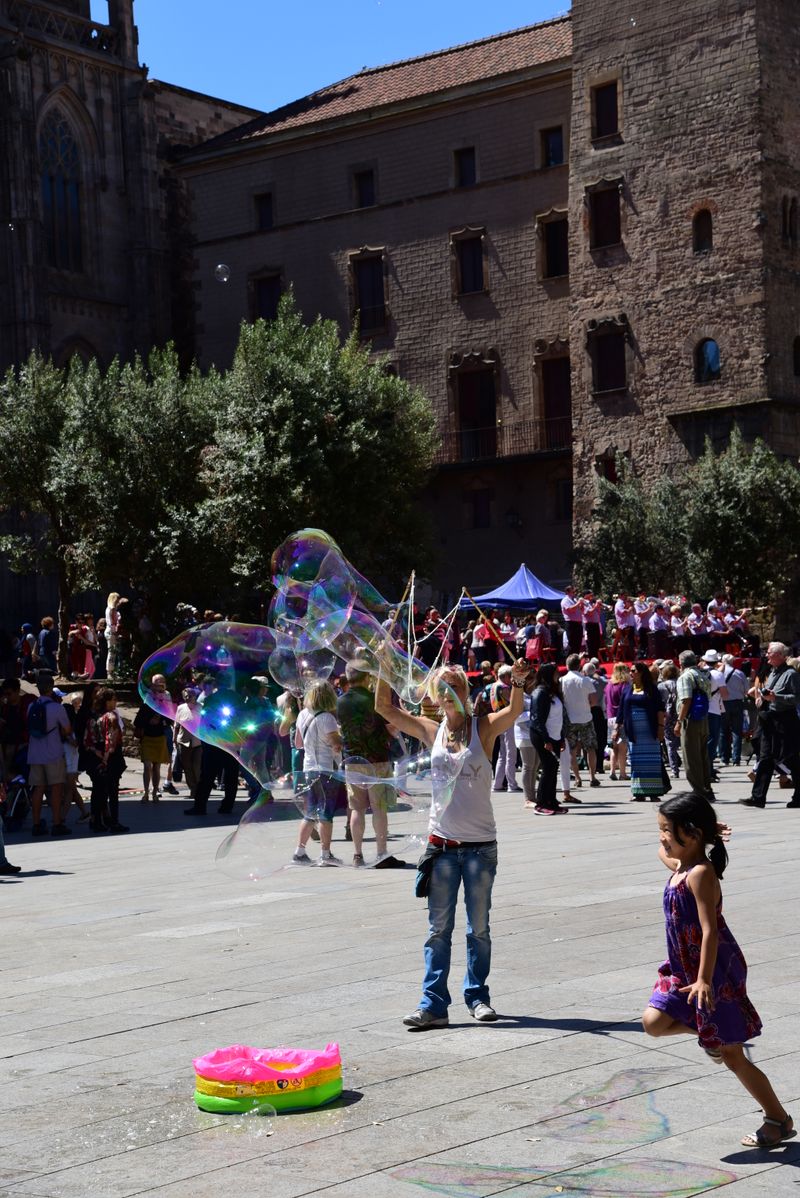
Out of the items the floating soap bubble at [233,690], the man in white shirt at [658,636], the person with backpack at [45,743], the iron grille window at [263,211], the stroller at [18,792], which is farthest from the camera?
the iron grille window at [263,211]

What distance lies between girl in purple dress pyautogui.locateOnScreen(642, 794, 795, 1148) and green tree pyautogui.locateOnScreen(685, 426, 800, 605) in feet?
122

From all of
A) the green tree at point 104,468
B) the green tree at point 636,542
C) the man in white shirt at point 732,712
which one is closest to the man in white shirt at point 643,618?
the man in white shirt at point 732,712

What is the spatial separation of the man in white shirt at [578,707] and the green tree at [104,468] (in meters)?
16.8

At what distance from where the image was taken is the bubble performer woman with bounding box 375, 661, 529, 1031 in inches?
340

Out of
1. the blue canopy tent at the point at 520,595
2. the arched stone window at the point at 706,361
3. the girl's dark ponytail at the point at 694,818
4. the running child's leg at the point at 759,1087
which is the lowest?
the running child's leg at the point at 759,1087

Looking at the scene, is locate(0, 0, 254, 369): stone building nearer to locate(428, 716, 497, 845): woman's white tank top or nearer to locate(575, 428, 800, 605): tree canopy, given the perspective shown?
locate(575, 428, 800, 605): tree canopy

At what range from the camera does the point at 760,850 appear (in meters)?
15.9

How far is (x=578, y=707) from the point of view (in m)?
24.7

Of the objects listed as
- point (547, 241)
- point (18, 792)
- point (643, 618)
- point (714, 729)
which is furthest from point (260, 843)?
point (547, 241)

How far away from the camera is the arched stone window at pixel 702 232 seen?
46.9m

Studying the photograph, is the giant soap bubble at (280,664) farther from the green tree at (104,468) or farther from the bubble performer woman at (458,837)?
the green tree at (104,468)

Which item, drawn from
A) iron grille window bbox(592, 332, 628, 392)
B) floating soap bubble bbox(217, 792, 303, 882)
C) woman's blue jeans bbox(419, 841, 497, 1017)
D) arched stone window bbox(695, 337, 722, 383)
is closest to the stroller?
floating soap bubble bbox(217, 792, 303, 882)

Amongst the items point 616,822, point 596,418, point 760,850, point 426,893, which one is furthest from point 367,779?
point 596,418

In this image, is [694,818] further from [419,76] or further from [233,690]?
[419,76]
